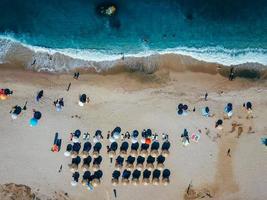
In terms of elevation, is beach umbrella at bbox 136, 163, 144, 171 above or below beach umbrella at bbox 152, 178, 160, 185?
above

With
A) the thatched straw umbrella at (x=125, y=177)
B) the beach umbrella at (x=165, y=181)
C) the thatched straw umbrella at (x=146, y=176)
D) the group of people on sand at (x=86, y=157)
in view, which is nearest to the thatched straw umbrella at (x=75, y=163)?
the group of people on sand at (x=86, y=157)

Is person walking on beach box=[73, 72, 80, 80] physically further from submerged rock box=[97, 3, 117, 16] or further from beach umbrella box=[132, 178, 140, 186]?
beach umbrella box=[132, 178, 140, 186]

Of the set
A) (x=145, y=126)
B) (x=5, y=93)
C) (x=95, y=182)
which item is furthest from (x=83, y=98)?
(x=95, y=182)

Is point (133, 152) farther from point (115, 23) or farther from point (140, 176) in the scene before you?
point (115, 23)

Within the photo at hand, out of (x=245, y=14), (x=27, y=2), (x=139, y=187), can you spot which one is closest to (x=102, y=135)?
(x=139, y=187)

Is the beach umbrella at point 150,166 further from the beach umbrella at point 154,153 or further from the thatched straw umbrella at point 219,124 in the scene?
the thatched straw umbrella at point 219,124

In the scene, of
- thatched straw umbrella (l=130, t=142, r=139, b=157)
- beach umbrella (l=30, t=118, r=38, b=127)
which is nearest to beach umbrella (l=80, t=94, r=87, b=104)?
beach umbrella (l=30, t=118, r=38, b=127)

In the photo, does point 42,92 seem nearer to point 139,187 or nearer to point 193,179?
point 139,187
